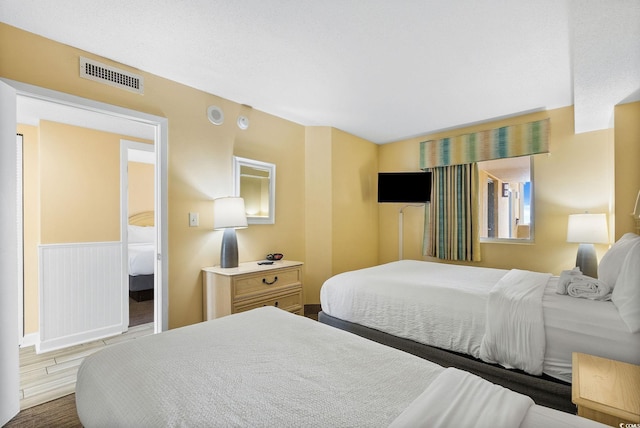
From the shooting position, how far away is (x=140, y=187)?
6.09 metres

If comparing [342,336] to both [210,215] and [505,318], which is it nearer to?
[505,318]

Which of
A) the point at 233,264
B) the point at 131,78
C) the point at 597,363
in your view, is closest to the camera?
the point at 597,363

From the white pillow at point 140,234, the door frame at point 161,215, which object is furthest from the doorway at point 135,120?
the white pillow at point 140,234

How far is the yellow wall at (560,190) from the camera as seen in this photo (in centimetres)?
315

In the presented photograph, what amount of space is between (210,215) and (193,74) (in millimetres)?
1289

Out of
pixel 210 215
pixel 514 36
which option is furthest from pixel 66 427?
pixel 514 36

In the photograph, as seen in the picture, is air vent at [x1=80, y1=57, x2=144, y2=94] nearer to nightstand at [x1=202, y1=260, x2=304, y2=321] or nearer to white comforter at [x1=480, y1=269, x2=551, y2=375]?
nightstand at [x1=202, y1=260, x2=304, y2=321]

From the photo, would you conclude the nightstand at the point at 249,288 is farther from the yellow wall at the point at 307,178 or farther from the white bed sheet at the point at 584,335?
the white bed sheet at the point at 584,335

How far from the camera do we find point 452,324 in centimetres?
Result: 198

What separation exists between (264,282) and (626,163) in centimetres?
347

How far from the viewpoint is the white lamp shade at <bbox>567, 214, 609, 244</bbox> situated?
287cm

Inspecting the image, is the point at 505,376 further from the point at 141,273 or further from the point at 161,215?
the point at 141,273

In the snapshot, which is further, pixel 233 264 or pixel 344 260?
pixel 344 260

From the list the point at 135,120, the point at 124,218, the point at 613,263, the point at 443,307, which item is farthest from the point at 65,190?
the point at 613,263
